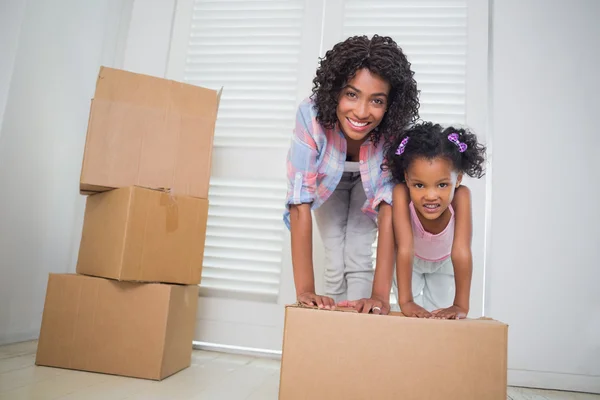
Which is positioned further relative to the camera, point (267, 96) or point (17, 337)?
point (267, 96)

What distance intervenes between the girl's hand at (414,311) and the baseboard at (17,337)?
1.18 m

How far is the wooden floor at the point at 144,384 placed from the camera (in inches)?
38.1

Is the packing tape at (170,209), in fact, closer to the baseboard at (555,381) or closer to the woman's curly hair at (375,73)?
the woman's curly hair at (375,73)

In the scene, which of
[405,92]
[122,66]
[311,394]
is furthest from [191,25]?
[311,394]

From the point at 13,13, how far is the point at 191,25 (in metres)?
0.69

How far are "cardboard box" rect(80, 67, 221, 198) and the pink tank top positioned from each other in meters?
0.60

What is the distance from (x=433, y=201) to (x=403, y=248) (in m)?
0.16

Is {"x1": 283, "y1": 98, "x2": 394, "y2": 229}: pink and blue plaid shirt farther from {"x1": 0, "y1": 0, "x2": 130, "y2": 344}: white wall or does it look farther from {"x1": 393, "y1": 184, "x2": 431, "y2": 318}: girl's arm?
{"x1": 0, "y1": 0, "x2": 130, "y2": 344}: white wall

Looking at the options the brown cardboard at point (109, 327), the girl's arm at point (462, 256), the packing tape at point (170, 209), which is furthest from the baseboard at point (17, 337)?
the girl's arm at point (462, 256)

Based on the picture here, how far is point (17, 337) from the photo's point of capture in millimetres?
1408

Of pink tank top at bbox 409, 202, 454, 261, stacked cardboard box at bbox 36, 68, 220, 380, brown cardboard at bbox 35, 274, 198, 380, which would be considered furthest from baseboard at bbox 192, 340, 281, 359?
pink tank top at bbox 409, 202, 454, 261

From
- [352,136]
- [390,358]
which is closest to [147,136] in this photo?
[352,136]

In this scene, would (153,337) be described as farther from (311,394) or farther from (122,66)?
(122,66)

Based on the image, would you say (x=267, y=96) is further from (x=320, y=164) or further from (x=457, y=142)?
(x=457, y=142)
